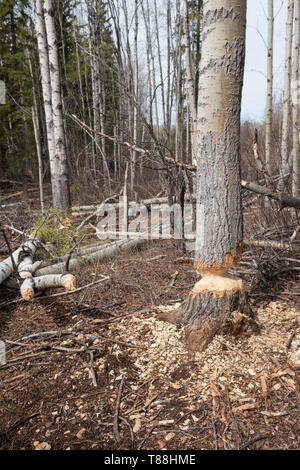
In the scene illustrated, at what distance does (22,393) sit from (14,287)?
5.91ft

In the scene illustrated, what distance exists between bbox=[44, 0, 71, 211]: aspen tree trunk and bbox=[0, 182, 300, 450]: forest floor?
391 centimetres

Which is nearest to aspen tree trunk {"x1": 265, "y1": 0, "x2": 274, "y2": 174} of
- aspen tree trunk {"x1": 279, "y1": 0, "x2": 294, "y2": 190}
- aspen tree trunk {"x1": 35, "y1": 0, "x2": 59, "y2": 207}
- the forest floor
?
aspen tree trunk {"x1": 279, "y1": 0, "x2": 294, "y2": 190}

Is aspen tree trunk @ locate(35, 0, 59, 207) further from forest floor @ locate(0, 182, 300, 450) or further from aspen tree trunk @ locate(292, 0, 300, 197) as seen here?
aspen tree trunk @ locate(292, 0, 300, 197)

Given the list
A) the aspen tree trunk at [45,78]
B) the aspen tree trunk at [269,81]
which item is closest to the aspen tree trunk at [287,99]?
the aspen tree trunk at [269,81]

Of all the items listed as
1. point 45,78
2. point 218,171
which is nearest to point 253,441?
point 218,171

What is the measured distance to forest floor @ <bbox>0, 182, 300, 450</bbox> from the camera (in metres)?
1.57

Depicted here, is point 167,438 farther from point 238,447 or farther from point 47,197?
point 47,197

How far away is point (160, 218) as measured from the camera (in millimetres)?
6656

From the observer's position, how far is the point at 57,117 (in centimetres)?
610

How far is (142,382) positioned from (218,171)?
1479 mm

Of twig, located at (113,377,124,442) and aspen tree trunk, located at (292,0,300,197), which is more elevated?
aspen tree trunk, located at (292,0,300,197)

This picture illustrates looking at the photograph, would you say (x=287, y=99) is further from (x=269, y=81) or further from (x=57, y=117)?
(x=57, y=117)

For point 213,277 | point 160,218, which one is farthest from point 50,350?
point 160,218

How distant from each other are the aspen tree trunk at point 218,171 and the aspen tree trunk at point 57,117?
4763mm
